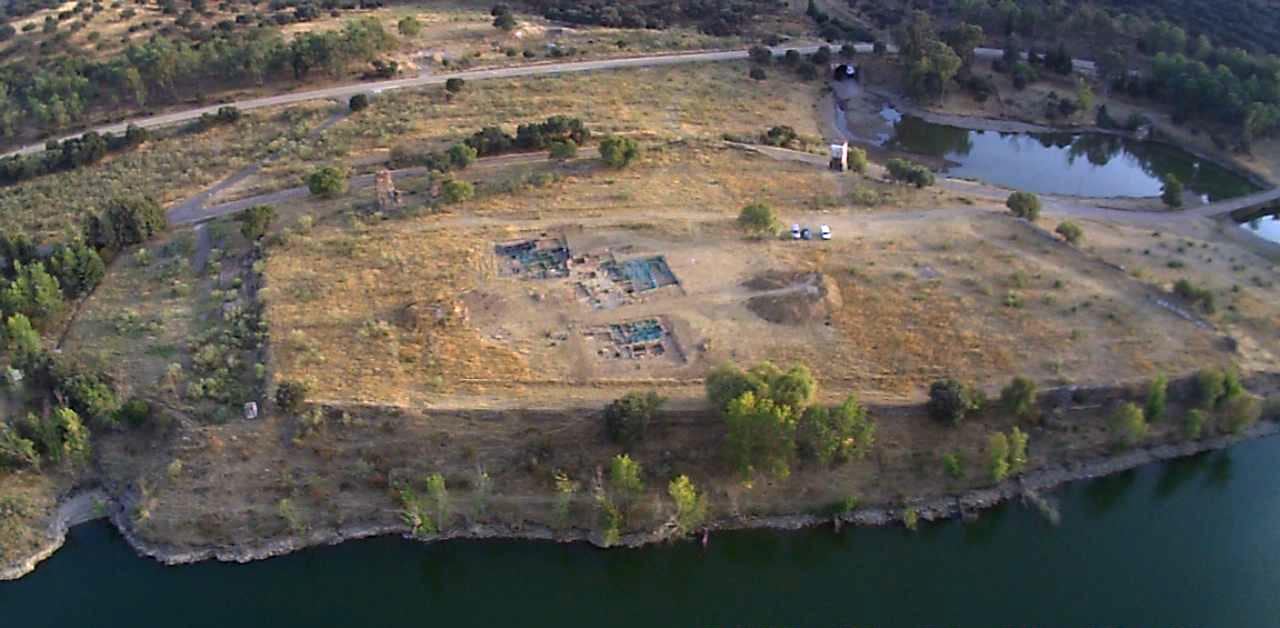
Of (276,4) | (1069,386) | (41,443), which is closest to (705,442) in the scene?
(1069,386)

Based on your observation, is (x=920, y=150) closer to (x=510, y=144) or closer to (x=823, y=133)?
(x=823, y=133)

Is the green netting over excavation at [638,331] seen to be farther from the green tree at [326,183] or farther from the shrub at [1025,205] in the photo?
the shrub at [1025,205]

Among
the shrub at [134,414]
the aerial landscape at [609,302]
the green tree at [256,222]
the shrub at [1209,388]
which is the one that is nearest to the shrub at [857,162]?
the aerial landscape at [609,302]

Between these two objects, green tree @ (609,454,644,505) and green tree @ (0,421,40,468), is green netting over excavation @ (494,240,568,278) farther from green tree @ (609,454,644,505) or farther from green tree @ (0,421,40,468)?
green tree @ (0,421,40,468)

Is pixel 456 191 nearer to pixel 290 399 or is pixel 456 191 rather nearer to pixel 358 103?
pixel 358 103

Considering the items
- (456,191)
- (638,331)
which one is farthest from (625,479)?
(456,191)

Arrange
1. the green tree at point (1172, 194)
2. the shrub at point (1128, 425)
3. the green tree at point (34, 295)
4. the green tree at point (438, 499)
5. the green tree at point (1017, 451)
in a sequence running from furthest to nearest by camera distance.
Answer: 1. the green tree at point (1172, 194)
2. the green tree at point (34, 295)
3. the shrub at point (1128, 425)
4. the green tree at point (1017, 451)
5. the green tree at point (438, 499)
